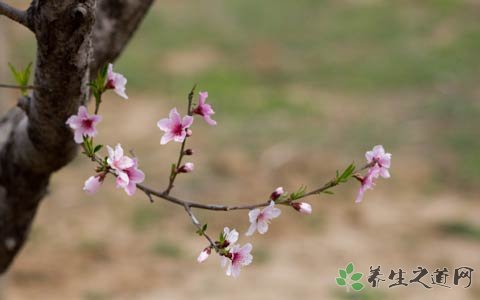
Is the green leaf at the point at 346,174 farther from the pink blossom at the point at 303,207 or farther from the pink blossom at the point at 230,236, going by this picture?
the pink blossom at the point at 230,236

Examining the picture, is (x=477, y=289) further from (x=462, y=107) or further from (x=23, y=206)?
(x=23, y=206)

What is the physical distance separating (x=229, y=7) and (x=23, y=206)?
7170mm

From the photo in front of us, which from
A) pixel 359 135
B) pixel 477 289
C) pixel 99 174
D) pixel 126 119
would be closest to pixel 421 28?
pixel 359 135

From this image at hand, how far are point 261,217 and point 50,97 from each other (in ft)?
1.77

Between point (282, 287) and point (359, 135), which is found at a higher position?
point (359, 135)

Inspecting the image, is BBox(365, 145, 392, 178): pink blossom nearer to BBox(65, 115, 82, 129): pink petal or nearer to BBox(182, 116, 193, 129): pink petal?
BBox(182, 116, 193, 129): pink petal

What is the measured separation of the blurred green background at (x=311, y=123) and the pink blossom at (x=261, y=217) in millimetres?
3144

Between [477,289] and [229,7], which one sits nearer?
[477,289]

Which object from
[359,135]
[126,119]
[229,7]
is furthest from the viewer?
[229,7]

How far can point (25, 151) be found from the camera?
83.7 inches

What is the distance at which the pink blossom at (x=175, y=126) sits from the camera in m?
1.49

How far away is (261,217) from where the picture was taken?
5.02 feet

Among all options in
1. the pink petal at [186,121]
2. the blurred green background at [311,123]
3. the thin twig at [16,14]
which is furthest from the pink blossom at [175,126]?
the blurred green background at [311,123]

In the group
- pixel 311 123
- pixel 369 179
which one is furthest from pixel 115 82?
pixel 311 123
